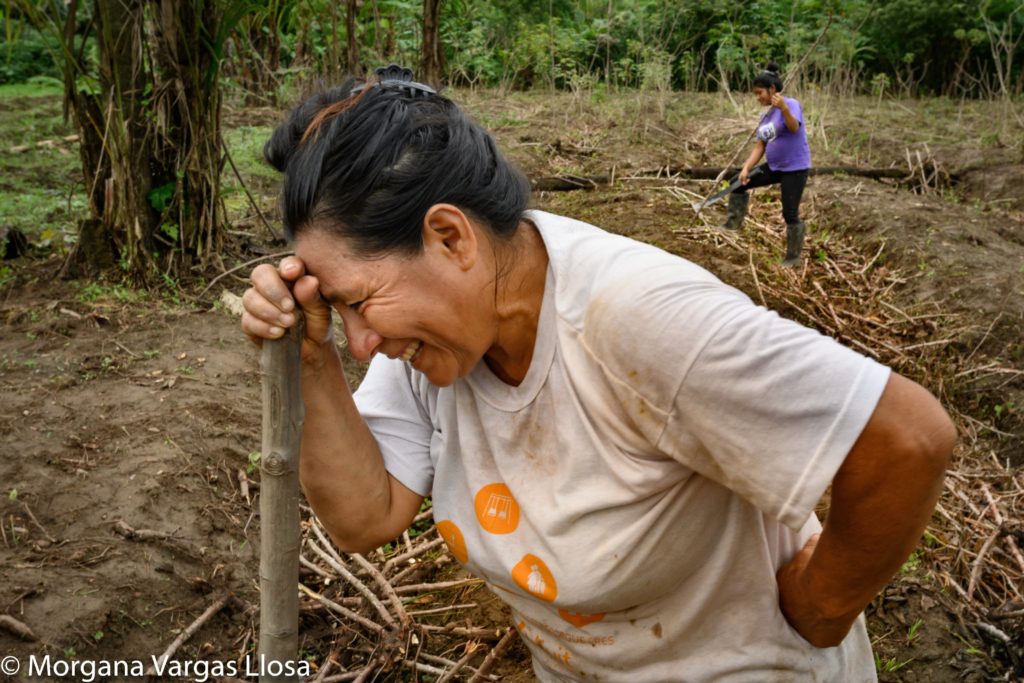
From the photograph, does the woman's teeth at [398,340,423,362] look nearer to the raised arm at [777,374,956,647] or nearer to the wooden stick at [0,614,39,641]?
the raised arm at [777,374,956,647]

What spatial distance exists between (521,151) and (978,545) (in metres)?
4.93

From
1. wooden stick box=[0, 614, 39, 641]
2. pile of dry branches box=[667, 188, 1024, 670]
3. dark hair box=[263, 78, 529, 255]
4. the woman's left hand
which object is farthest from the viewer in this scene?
pile of dry branches box=[667, 188, 1024, 670]

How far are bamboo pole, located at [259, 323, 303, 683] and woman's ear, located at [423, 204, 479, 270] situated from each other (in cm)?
25

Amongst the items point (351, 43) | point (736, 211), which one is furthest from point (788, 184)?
point (351, 43)

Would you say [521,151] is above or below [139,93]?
below

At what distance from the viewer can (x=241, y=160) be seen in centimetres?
710

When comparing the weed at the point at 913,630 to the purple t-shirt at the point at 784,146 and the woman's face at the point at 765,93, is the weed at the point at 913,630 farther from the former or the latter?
the woman's face at the point at 765,93

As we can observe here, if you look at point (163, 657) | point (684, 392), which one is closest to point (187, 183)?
point (163, 657)

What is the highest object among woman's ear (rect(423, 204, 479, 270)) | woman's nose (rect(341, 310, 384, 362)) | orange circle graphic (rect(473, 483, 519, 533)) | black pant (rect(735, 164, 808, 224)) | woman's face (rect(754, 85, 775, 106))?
woman's ear (rect(423, 204, 479, 270))

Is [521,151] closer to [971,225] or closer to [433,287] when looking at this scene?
[971,225]

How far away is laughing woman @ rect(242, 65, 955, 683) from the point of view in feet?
3.85

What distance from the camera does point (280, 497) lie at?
1.39 meters

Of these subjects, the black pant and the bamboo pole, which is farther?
the black pant

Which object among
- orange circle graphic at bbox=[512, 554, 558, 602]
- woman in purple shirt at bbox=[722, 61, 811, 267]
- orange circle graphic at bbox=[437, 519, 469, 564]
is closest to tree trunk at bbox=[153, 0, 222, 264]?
woman in purple shirt at bbox=[722, 61, 811, 267]
